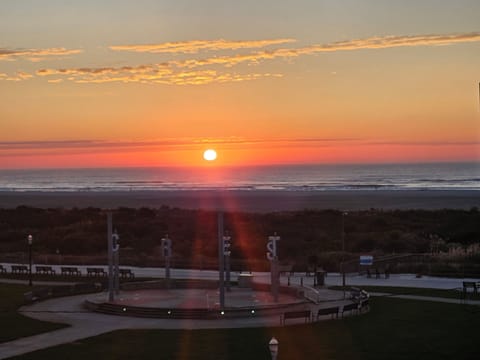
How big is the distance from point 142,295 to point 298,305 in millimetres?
7853

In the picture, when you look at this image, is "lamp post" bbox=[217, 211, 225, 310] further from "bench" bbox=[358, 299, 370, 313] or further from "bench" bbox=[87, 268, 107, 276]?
"bench" bbox=[87, 268, 107, 276]

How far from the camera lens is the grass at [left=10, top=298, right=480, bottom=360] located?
2558cm

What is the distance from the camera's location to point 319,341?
27.6 meters

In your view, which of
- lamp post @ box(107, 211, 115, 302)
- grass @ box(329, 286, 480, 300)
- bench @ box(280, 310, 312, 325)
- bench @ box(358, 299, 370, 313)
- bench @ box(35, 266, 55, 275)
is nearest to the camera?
bench @ box(280, 310, 312, 325)

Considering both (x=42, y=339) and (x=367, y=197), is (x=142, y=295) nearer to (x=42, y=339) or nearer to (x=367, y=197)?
(x=42, y=339)

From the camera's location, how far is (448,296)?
37.4m

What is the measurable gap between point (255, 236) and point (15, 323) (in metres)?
40.2

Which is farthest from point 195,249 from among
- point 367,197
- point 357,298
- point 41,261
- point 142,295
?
point 367,197

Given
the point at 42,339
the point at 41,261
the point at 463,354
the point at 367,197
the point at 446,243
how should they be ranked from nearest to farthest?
1. the point at 463,354
2. the point at 42,339
3. the point at 41,261
4. the point at 446,243
5. the point at 367,197

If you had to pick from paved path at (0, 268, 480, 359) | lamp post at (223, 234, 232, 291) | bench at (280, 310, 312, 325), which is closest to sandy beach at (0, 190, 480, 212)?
paved path at (0, 268, 480, 359)

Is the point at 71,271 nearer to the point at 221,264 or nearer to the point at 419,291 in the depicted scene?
the point at 221,264

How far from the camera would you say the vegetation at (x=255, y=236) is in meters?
55.0

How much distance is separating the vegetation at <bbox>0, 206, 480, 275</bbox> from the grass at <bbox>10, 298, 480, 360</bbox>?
51.2 feet

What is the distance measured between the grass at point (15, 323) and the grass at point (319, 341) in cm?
285
